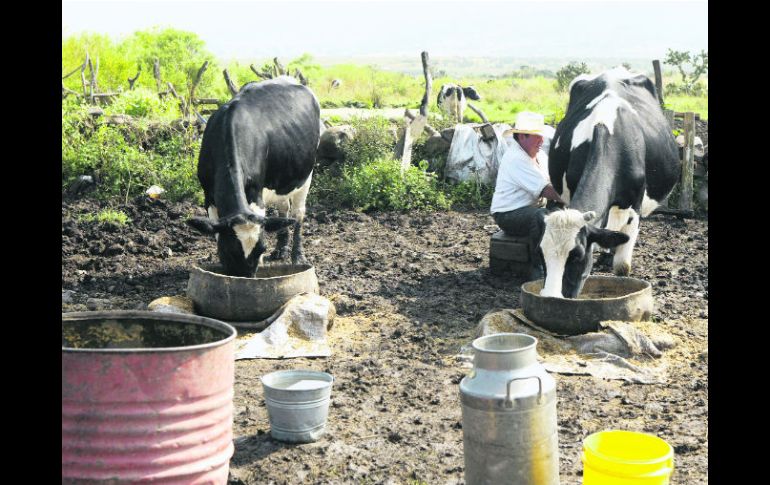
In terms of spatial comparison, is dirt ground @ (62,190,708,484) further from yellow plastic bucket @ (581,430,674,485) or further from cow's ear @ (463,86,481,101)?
cow's ear @ (463,86,481,101)

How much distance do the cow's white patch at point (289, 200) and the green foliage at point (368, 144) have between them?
3.62 m

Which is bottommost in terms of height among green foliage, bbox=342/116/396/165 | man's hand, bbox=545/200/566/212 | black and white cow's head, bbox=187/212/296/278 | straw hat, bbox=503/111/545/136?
black and white cow's head, bbox=187/212/296/278

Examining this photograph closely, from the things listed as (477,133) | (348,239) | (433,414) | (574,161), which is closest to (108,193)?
(348,239)

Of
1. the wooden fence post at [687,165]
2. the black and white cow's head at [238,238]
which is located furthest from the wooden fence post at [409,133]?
the black and white cow's head at [238,238]

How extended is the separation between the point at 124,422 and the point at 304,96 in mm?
6734

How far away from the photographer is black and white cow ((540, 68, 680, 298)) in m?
6.77

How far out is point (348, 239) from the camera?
11.0 metres

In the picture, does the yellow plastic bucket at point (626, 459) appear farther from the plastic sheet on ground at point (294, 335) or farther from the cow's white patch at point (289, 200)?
the cow's white patch at point (289, 200)

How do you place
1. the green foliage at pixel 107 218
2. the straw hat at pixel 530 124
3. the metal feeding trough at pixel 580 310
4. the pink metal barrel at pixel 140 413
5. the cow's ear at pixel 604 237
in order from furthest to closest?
the green foliage at pixel 107 218 → the straw hat at pixel 530 124 → the cow's ear at pixel 604 237 → the metal feeding trough at pixel 580 310 → the pink metal barrel at pixel 140 413

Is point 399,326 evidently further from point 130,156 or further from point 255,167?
point 130,156

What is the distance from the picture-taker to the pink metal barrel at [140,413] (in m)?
3.39

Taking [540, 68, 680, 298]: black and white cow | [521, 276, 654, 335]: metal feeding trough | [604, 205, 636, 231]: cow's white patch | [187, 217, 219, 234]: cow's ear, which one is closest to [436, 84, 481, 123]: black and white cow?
[540, 68, 680, 298]: black and white cow

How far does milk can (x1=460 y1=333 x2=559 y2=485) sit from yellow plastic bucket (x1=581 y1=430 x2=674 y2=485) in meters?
0.27
